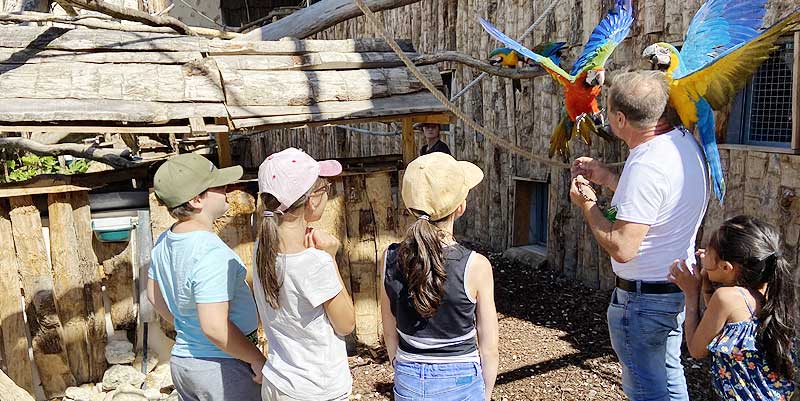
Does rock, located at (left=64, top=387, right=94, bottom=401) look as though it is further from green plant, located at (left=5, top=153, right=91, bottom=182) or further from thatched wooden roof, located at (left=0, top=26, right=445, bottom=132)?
green plant, located at (left=5, top=153, right=91, bottom=182)

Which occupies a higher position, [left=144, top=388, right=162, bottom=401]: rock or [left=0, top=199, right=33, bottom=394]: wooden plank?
[left=0, top=199, right=33, bottom=394]: wooden plank

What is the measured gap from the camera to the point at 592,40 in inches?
150

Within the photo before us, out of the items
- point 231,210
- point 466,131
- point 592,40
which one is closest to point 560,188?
point 466,131

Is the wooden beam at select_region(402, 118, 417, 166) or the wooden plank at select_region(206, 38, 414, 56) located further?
the wooden beam at select_region(402, 118, 417, 166)

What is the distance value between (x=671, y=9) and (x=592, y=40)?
Answer: 120 cm

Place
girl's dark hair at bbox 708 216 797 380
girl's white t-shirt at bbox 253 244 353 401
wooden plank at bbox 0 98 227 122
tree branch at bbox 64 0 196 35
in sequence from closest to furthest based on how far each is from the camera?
girl's dark hair at bbox 708 216 797 380
girl's white t-shirt at bbox 253 244 353 401
wooden plank at bbox 0 98 227 122
tree branch at bbox 64 0 196 35

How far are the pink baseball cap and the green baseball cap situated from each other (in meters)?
0.26

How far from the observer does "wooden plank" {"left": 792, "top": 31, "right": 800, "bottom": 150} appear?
370cm

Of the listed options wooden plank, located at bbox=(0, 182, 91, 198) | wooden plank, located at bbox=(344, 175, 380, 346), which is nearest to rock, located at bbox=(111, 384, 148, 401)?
wooden plank, located at bbox=(0, 182, 91, 198)

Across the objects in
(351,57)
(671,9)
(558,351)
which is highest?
(671,9)

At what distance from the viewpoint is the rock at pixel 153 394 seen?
3.69 metres

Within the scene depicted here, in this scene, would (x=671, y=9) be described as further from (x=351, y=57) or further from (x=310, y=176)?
(x=310, y=176)

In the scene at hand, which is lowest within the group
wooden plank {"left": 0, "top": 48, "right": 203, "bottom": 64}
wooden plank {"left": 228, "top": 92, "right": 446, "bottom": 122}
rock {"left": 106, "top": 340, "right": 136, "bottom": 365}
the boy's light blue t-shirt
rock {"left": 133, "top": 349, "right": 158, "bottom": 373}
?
rock {"left": 133, "top": 349, "right": 158, "bottom": 373}

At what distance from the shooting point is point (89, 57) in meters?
3.86
